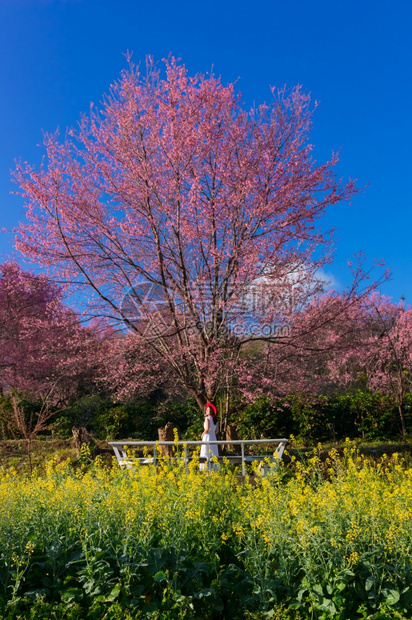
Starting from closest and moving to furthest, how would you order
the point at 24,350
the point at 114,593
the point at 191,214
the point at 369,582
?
the point at 114,593
the point at 369,582
the point at 191,214
the point at 24,350

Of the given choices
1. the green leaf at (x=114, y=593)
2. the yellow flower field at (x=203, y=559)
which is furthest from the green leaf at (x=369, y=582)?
the green leaf at (x=114, y=593)

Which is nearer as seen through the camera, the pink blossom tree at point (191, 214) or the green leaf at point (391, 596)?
the green leaf at point (391, 596)

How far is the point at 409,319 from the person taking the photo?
21.0 meters

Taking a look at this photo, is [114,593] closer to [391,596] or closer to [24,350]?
[391,596]

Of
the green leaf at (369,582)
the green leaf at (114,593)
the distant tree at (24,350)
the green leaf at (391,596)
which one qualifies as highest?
the distant tree at (24,350)

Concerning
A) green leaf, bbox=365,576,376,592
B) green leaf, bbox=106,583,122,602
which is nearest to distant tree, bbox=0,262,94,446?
green leaf, bbox=106,583,122,602

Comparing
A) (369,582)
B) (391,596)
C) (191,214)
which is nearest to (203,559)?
(369,582)

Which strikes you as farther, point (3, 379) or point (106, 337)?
point (3, 379)

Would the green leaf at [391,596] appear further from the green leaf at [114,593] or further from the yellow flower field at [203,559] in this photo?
the green leaf at [114,593]

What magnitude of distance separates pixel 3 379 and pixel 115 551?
1276cm

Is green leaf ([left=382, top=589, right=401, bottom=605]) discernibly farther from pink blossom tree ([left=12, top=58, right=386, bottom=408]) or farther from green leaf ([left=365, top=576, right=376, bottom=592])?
pink blossom tree ([left=12, top=58, right=386, bottom=408])

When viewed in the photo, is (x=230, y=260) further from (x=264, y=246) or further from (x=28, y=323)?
(x=28, y=323)

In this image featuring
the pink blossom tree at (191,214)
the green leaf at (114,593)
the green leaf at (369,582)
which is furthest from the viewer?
the pink blossom tree at (191,214)

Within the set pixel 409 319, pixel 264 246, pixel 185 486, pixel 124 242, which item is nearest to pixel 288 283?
pixel 264 246
